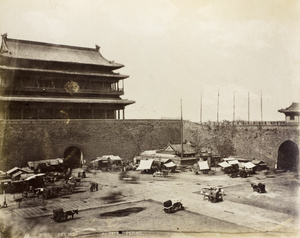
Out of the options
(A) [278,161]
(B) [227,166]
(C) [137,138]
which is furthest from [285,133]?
(C) [137,138]

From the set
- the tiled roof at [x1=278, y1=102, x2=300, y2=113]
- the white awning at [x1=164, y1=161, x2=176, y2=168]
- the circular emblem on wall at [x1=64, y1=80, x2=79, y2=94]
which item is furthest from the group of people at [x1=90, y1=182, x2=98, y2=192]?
the circular emblem on wall at [x1=64, y1=80, x2=79, y2=94]

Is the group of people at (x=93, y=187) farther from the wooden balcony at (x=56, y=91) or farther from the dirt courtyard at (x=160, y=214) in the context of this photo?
the wooden balcony at (x=56, y=91)

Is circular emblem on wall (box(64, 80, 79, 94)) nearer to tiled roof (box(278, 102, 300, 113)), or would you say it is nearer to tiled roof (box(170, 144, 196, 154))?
tiled roof (box(170, 144, 196, 154))

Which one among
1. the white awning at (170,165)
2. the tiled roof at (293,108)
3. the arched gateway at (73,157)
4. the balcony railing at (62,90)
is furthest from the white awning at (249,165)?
the balcony railing at (62,90)

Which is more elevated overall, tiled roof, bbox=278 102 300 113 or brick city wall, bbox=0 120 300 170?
tiled roof, bbox=278 102 300 113

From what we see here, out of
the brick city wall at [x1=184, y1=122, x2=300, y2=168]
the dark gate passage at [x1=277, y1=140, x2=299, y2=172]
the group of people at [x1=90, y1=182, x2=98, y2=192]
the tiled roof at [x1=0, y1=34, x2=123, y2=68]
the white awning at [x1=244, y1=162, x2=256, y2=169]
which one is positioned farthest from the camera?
the brick city wall at [x1=184, y1=122, x2=300, y2=168]

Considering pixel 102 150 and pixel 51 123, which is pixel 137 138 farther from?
pixel 51 123
